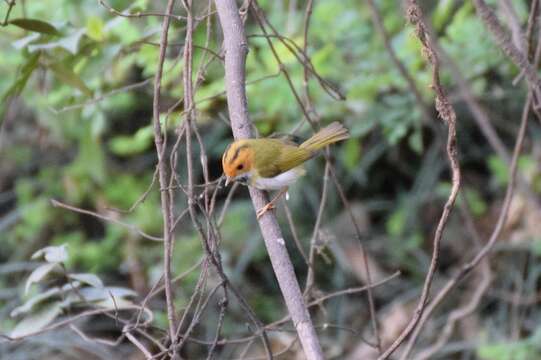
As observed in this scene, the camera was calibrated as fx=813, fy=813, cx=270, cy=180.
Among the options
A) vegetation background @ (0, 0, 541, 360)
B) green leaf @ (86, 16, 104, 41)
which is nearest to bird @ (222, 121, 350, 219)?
green leaf @ (86, 16, 104, 41)

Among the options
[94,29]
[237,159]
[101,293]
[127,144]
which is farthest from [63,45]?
[127,144]

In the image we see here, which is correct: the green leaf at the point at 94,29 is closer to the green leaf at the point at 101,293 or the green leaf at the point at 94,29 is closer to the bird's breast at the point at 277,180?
the bird's breast at the point at 277,180

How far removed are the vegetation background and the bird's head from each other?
1.49 meters

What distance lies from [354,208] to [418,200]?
44 centimetres

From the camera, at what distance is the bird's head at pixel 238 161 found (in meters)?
2.30

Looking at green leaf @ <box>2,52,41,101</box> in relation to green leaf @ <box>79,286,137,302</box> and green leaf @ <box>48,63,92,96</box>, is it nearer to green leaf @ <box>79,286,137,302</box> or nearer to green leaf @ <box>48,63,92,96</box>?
green leaf @ <box>48,63,92,96</box>

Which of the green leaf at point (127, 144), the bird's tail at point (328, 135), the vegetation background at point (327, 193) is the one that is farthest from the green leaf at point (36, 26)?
the green leaf at point (127, 144)

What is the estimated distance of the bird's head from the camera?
230cm

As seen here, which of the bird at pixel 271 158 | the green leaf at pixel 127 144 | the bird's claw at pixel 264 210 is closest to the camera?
the bird's claw at pixel 264 210

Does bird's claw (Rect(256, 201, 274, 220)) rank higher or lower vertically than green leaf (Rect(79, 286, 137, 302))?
higher

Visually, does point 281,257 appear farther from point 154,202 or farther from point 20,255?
point 20,255

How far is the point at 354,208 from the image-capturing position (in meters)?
5.42

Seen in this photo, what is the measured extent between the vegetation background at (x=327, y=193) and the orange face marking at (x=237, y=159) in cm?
150

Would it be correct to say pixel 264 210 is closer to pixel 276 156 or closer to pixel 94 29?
pixel 276 156
